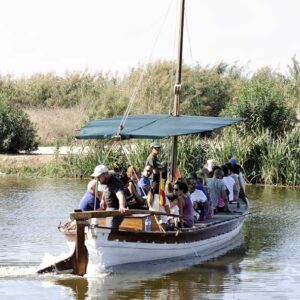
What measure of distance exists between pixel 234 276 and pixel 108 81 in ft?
136

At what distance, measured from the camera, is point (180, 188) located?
17.1 meters

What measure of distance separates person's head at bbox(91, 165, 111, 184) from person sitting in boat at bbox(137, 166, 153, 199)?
3.30m

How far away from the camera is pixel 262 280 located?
15.7m

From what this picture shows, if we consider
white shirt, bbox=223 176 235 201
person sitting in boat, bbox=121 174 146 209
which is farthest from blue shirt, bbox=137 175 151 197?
white shirt, bbox=223 176 235 201

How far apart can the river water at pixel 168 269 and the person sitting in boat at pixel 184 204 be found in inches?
27.1

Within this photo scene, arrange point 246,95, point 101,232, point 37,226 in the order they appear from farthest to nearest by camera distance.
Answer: point 246,95, point 37,226, point 101,232

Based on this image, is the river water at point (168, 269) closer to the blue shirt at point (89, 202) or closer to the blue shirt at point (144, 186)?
the blue shirt at point (89, 202)

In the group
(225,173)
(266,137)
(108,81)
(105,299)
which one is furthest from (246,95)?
(108,81)

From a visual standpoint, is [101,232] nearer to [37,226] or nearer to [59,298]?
[59,298]

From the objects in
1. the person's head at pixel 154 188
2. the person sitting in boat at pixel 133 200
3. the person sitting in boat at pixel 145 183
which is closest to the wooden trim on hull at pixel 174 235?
the person's head at pixel 154 188

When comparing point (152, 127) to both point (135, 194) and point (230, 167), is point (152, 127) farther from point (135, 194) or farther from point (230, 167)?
point (230, 167)

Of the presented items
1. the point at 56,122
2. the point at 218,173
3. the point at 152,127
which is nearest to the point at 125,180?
the point at 152,127

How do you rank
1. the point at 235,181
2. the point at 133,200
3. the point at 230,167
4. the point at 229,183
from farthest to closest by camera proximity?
the point at 230,167
the point at 235,181
the point at 229,183
the point at 133,200

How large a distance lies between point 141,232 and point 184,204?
168 centimetres
